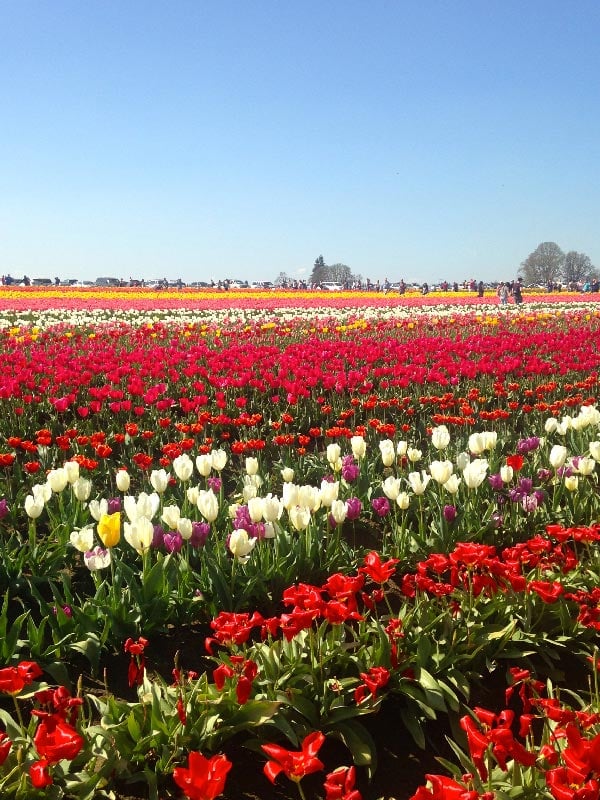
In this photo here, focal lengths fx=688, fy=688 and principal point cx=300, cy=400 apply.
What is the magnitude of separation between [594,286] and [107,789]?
183 feet

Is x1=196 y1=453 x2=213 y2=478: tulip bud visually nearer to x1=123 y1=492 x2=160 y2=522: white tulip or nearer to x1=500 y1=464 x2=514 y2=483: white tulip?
x1=123 y1=492 x2=160 y2=522: white tulip

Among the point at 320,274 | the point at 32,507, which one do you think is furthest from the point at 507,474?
the point at 320,274

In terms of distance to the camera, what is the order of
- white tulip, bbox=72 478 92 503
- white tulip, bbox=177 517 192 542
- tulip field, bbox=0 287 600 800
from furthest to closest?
white tulip, bbox=72 478 92 503 → white tulip, bbox=177 517 192 542 → tulip field, bbox=0 287 600 800

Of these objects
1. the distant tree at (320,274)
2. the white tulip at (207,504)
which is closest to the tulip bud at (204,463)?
the white tulip at (207,504)

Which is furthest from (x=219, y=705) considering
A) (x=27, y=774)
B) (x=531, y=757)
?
(x=531, y=757)

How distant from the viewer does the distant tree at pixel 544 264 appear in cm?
9075

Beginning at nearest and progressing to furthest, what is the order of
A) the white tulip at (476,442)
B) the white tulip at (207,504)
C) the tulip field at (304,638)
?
the tulip field at (304,638) → the white tulip at (207,504) → the white tulip at (476,442)

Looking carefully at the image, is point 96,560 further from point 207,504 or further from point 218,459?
point 218,459

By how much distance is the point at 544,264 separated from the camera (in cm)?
9112

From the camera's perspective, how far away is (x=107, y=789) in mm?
2510

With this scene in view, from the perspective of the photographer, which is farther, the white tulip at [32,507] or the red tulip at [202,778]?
the white tulip at [32,507]

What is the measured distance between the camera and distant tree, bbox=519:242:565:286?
298 feet

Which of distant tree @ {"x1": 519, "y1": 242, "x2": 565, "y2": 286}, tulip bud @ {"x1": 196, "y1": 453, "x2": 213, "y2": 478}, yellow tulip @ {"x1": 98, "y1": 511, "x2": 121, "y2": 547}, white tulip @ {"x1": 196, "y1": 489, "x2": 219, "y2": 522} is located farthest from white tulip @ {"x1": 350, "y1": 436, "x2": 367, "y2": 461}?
distant tree @ {"x1": 519, "y1": 242, "x2": 565, "y2": 286}

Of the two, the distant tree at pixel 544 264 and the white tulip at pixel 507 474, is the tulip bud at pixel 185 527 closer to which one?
the white tulip at pixel 507 474
